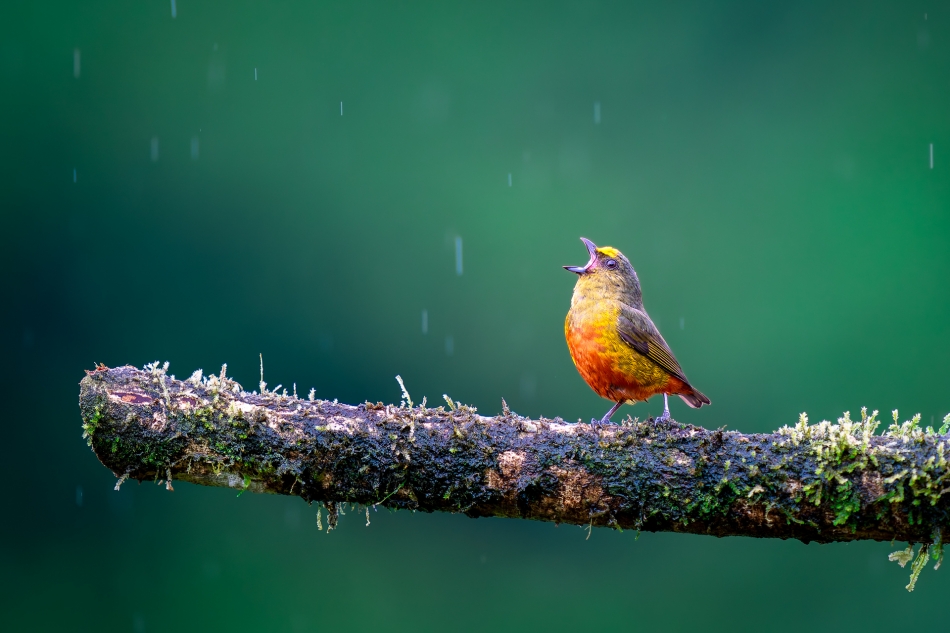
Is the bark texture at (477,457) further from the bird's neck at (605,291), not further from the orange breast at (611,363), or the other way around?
the bird's neck at (605,291)

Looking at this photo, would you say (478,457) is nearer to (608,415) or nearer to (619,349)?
(608,415)

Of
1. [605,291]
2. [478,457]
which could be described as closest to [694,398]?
[605,291]

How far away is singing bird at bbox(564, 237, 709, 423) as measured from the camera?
3629 millimetres

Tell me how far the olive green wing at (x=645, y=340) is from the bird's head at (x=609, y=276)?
8.0 inches

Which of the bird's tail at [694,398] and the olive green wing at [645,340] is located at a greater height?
the olive green wing at [645,340]

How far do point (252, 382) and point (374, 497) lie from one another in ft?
22.2

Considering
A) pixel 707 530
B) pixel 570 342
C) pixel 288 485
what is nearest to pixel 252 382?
pixel 570 342

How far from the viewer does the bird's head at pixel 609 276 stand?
3.92 m

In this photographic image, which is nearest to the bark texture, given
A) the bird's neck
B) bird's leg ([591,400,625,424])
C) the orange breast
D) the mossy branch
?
the mossy branch

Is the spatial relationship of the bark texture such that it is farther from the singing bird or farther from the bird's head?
the bird's head

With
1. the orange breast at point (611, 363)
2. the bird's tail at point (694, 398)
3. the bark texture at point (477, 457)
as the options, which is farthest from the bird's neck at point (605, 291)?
the bark texture at point (477, 457)

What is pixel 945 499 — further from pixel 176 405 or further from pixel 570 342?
pixel 176 405

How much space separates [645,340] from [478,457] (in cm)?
131

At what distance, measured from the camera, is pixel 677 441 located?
2.66 metres
